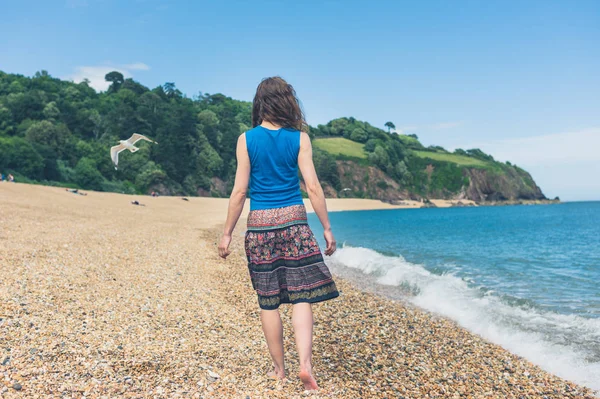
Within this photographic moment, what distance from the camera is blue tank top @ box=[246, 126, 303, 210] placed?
350cm

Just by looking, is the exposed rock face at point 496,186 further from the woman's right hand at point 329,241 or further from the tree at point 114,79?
the woman's right hand at point 329,241

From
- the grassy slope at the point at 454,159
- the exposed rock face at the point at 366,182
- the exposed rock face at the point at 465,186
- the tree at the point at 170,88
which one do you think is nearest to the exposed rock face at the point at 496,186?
the exposed rock face at the point at 465,186

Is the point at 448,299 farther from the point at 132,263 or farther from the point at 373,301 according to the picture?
the point at 132,263

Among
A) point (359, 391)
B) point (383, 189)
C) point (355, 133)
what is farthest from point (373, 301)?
point (355, 133)

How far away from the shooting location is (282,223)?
3471mm

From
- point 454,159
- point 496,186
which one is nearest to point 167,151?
point 454,159

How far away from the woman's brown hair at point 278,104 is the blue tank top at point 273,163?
10cm

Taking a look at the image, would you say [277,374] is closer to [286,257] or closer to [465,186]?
[286,257]

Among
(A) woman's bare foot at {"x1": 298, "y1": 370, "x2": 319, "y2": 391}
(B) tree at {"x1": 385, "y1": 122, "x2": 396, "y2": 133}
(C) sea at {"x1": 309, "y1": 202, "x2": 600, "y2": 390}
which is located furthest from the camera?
(B) tree at {"x1": 385, "y1": 122, "x2": 396, "y2": 133}

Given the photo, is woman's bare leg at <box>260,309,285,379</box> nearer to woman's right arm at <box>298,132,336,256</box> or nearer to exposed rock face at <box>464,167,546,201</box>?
→ woman's right arm at <box>298,132,336,256</box>

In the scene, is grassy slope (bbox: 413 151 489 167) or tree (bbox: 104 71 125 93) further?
grassy slope (bbox: 413 151 489 167)

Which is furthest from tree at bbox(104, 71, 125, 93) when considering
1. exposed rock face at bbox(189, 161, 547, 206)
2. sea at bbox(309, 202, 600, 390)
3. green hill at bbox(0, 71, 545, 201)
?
sea at bbox(309, 202, 600, 390)

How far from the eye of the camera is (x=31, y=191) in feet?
84.3

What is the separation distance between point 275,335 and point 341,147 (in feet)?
368
